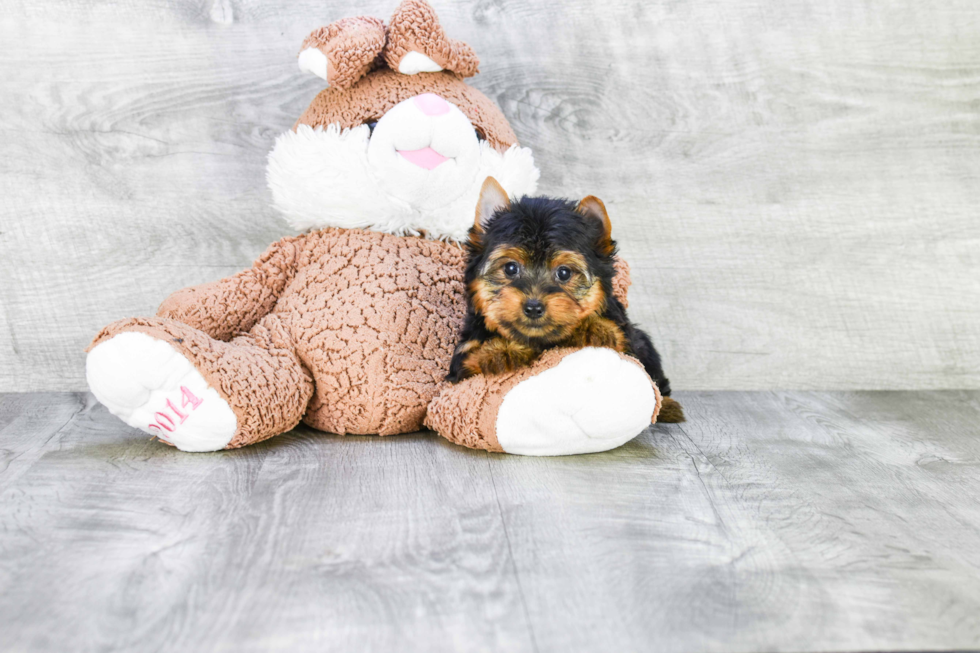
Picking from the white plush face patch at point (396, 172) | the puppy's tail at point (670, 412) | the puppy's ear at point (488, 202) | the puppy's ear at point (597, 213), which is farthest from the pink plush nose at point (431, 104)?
the puppy's tail at point (670, 412)

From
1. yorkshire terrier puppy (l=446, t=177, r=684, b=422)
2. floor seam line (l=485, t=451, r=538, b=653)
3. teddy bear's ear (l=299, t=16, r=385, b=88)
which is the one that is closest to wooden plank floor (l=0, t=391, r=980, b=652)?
floor seam line (l=485, t=451, r=538, b=653)

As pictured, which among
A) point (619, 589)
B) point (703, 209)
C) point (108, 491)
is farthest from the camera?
point (703, 209)

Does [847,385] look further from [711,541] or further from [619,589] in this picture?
[619,589]

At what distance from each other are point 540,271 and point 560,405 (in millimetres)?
255

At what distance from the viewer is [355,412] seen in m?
1.75

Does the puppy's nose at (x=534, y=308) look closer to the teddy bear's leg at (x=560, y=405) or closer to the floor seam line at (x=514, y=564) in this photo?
the teddy bear's leg at (x=560, y=405)

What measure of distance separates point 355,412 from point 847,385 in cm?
155

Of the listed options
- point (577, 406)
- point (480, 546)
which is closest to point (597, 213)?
point (577, 406)

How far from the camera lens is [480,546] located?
47.4 inches

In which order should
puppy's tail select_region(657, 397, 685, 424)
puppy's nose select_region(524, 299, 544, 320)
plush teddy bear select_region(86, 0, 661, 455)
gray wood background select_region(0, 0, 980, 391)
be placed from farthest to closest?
gray wood background select_region(0, 0, 980, 391), puppy's tail select_region(657, 397, 685, 424), plush teddy bear select_region(86, 0, 661, 455), puppy's nose select_region(524, 299, 544, 320)

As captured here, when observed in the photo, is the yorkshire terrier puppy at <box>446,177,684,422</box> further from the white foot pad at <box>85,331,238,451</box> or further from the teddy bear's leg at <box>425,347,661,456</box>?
the white foot pad at <box>85,331,238,451</box>

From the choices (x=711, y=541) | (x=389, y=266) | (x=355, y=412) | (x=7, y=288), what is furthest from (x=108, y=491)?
(x=7, y=288)

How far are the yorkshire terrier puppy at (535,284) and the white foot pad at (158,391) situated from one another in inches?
19.0

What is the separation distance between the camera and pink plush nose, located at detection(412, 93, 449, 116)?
177 cm
